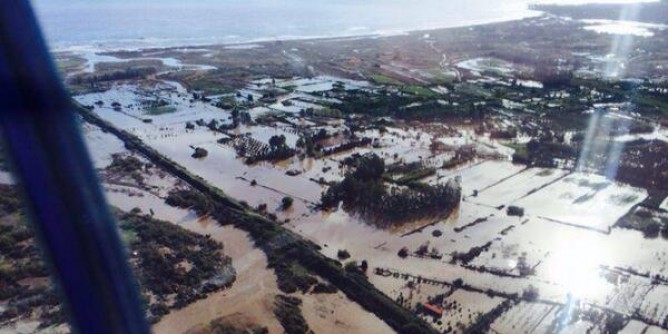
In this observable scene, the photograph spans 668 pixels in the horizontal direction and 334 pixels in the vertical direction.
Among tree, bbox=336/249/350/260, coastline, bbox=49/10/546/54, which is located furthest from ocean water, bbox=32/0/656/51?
tree, bbox=336/249/350/260

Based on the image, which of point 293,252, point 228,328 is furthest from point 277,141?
point 228,328

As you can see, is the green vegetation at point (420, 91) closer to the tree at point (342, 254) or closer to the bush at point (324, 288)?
the tree at point (342, 254)

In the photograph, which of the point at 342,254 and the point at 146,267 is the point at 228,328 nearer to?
the point at 146,267

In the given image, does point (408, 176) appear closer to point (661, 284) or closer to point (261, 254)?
point (261, 254)

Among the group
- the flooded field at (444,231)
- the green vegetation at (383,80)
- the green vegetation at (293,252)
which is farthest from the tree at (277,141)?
the green vegetation at (383,80)

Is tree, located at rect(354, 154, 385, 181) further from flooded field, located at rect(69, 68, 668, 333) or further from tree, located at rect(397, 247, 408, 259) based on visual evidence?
tree, located at rect(397, 247, 408, 259)

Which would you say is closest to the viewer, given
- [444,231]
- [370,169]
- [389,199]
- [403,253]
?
[403,253]
